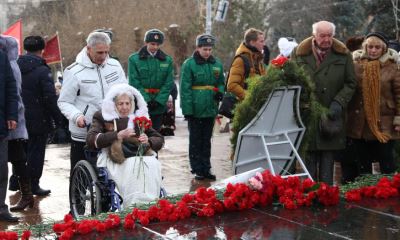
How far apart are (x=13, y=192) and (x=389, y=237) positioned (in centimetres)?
547

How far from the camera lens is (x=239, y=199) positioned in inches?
248

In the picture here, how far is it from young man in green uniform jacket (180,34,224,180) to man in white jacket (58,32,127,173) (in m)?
2.32

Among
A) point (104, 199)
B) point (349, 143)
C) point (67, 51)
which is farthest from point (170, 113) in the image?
point (67, 51)

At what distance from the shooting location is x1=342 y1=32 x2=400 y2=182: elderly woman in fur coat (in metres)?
7.89

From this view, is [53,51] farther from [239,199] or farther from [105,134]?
[239,199]

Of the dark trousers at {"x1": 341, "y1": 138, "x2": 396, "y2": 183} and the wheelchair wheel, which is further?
the dark trousers at {"x1": 341, "y1": 138, "x2": 396, "y2": 183}

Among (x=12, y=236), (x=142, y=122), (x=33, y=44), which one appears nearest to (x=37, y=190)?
(x=33, y=44)

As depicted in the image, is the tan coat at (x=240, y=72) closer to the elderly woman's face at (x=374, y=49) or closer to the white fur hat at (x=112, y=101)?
the elderly woman's face at (x=374, y=49)

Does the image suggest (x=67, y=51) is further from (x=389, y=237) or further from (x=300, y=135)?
(x=389, y=237)

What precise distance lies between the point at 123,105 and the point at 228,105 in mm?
2446

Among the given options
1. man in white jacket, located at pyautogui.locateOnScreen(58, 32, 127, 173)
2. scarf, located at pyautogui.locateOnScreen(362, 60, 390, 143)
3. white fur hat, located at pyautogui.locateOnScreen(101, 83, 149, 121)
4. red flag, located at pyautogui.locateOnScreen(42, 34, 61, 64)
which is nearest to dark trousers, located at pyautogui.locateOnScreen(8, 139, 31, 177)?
man in white jacket, located at pyautogui.locateOnScreen(58, 32, 127, 173)

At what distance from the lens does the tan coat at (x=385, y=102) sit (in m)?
7.90

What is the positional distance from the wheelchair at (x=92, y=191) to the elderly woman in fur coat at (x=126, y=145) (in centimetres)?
8

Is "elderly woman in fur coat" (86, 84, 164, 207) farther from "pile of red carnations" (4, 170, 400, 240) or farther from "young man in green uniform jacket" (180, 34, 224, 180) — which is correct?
"young man in green uniform jacket" (180, 34, 224, 180)
